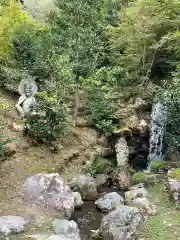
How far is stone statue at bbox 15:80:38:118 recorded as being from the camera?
54.9ft

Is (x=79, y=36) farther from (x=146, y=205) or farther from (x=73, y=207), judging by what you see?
(x=146, y=205)

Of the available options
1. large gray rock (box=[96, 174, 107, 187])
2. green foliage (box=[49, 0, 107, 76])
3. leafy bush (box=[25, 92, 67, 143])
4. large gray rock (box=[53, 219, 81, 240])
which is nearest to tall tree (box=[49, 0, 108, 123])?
green foliage (box=[49, 0, 107, 76])

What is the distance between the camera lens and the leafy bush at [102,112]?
17609 mm

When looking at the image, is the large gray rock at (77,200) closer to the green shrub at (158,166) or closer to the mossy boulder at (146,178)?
the mossy boulder at (146,178)

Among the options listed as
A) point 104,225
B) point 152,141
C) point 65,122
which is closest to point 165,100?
point 152,141

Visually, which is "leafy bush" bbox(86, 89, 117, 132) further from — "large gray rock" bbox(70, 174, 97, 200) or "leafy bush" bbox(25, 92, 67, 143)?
"large gray rock" bbox(70, 174, 97, 200)

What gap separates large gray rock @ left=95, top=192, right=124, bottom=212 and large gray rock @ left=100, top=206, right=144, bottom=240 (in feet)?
5.25

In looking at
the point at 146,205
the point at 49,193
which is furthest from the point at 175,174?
the point at 49,193

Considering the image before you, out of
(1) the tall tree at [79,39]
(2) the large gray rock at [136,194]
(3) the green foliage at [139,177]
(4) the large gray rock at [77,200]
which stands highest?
(1) the tall tree at [79,39]

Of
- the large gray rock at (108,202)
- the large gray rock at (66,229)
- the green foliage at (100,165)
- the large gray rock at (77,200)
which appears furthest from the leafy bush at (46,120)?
the large gray rock at (66,229)

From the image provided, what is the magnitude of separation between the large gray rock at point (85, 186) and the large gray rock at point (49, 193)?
3.11ft

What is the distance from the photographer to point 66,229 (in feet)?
36.1

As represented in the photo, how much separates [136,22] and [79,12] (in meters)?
3.05

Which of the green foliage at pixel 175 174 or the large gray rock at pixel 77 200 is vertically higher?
the green foliage at pixel 175 174
